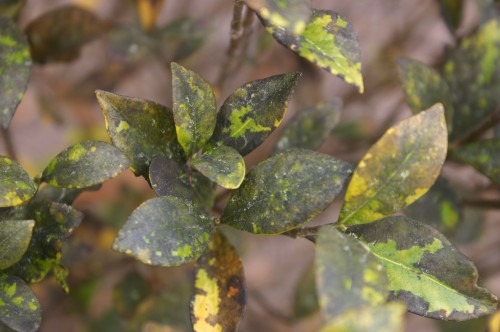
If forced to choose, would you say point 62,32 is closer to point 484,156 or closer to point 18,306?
point 18,306

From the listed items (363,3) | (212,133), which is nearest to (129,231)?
(212,133)

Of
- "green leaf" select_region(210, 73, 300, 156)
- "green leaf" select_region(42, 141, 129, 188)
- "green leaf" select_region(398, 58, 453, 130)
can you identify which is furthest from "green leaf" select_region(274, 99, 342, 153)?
"green leaf" select_region(42, 141, 129, 188)

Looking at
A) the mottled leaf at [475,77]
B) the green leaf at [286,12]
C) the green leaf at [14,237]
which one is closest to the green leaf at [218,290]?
the green leaf at [14,237]

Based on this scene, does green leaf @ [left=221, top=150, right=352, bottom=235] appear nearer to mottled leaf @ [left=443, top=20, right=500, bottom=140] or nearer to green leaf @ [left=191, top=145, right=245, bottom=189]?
green leaf @ [left=191, top=145, right=245, bottom=189]

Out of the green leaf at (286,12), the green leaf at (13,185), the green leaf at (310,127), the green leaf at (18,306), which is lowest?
the green leaf at (18,306)

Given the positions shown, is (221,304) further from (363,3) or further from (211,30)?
(363,3)

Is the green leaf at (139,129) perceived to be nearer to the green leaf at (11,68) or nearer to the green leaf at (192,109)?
the green leaf at (192,109)
